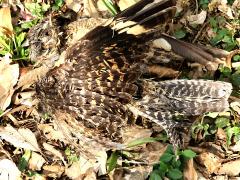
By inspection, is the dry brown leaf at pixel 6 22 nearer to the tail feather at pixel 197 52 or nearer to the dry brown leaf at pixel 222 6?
the tail feather at pixel 197 52

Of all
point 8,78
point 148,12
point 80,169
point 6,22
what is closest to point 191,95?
point 148,12

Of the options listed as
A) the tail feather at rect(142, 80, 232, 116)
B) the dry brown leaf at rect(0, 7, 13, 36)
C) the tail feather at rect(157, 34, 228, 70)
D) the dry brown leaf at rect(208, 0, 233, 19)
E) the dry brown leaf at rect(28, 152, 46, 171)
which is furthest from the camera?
the dry brown leaf at rect(208, 0, 233, 19)

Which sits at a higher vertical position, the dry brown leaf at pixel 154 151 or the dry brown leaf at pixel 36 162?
the dry brown leaf at pixel 154 151

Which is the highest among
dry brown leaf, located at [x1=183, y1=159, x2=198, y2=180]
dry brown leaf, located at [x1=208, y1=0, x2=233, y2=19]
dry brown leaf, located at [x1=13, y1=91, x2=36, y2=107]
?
dry brown leaf, located at [x1=208, y1=0, x2=233, y2=19]

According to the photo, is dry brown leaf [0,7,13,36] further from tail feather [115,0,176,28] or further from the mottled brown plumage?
tail feather [115,0,176,28]

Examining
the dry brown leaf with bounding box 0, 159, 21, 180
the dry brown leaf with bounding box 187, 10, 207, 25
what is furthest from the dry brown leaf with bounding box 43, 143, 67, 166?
the dry brown leaf with bounding box 187, 10, 207, 25

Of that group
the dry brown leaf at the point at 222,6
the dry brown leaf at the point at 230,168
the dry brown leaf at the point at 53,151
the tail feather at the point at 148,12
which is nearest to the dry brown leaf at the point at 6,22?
the dry brown leaf at the point at 53,151
